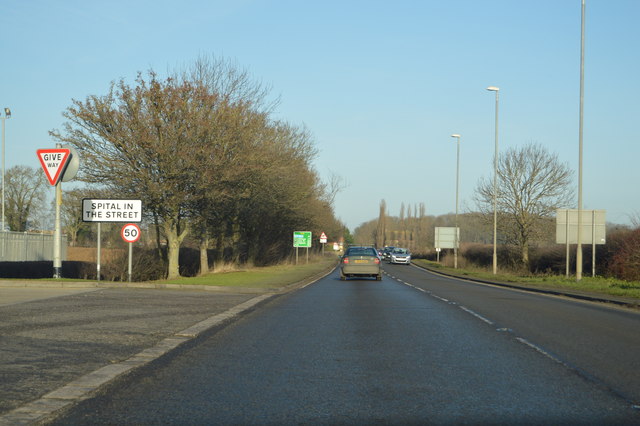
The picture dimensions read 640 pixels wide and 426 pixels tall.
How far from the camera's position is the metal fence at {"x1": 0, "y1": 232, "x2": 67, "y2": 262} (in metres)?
34.9

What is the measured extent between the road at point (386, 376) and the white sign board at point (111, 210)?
11049 millimetres

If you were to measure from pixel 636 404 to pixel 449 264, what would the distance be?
5462 centimetres

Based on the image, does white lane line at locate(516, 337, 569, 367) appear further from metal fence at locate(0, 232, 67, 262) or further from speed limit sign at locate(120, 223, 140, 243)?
metal fence at locate(0, 232, 67, 262)

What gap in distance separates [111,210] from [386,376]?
1696 centimetres

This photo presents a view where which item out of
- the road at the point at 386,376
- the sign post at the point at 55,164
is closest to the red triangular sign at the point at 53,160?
the sign post at the point at 55,164

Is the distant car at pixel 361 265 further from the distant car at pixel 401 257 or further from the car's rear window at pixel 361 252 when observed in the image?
the distant car at pixel 401 257

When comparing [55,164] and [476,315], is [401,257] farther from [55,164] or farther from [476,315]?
[476,315]

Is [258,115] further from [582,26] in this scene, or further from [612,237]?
[612,237]

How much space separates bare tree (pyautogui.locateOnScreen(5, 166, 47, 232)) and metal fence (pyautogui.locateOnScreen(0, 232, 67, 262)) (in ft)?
67.9

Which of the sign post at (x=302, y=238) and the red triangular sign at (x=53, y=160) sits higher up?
the red triangular sign at (x=53, y=160)

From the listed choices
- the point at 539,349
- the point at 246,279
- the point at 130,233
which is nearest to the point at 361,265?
the point at 246,279

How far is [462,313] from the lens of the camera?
14148 mm

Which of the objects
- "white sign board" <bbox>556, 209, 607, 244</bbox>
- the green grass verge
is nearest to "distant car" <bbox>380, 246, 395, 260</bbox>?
the green grass verge

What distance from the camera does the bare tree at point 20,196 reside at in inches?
2366
